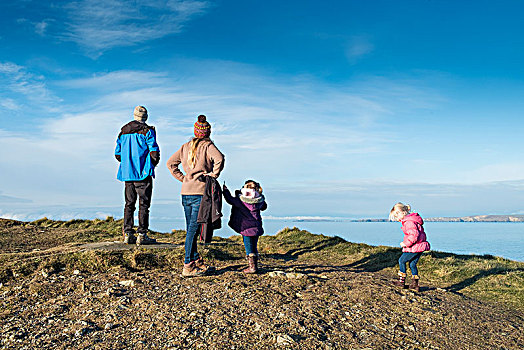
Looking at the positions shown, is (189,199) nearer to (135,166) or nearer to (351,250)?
(135,166)

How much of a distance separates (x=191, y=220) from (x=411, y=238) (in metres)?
4.00

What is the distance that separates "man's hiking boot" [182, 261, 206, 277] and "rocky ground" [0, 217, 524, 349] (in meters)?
0.16

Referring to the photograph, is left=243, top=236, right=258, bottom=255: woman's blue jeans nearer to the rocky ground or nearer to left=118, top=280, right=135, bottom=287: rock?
the rocky ground

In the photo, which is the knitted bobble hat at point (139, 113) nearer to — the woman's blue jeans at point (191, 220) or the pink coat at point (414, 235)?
the woman's blue jeans at point (191, 220)

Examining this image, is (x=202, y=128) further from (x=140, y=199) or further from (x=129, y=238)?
(x=129, y=238)

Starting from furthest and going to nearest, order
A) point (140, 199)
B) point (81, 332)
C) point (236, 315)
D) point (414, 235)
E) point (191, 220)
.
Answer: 1. point (140, 199)
2. point (414, 235)
3. point (191, 220)
4. point (236, 315)
5. point (81, 332)

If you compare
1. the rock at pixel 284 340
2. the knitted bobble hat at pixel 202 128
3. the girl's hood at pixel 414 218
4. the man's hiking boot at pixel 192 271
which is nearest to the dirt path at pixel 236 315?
the rock at pixel 284 340

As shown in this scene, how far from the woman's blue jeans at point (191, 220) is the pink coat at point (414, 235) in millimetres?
3828

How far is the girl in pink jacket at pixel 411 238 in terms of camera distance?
298 inches

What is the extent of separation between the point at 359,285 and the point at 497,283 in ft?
14.0

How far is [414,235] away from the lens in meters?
7.54

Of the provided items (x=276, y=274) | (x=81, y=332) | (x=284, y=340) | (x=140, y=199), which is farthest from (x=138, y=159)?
(x=284, y=340)

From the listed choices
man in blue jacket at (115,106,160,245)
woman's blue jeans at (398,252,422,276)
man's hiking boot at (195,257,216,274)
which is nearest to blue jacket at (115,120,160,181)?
man in blue jacket at (115,106,160,245)

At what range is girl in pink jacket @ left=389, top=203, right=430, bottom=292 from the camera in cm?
757
